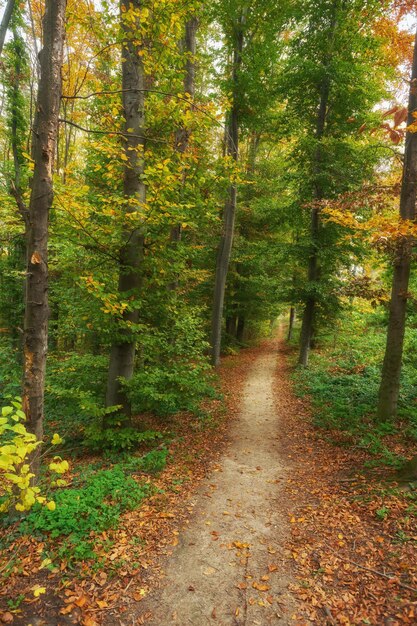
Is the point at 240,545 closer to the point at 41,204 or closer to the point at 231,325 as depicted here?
the point at 41,204

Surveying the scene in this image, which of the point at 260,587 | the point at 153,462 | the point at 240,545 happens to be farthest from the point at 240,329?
the point at 260,587

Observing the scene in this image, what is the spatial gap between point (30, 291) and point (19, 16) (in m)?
14.5

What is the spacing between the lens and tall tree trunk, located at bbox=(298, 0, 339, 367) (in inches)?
462

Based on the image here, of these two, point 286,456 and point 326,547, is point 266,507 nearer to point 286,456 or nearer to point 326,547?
point 326,547

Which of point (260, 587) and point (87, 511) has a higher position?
point (87, 511)

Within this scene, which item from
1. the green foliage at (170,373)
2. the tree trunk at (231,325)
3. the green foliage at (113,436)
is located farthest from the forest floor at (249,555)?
the tree trunk at (231,325)

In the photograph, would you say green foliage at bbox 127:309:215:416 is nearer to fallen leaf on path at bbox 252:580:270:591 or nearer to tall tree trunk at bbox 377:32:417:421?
fallen leaf on path at bbox 252:580:270:591

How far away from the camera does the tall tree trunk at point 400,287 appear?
22.7 feet

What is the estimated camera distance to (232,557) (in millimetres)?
4109

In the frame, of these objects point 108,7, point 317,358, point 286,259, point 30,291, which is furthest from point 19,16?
point 317,358

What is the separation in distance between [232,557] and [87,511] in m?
2.02

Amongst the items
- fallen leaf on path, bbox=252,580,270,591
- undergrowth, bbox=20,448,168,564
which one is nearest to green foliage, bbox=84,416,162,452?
undergrowth, bbox=20,448,168,564

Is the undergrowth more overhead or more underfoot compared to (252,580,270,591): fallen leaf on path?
more overhead

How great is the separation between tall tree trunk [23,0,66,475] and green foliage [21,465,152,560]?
4.15 ft
